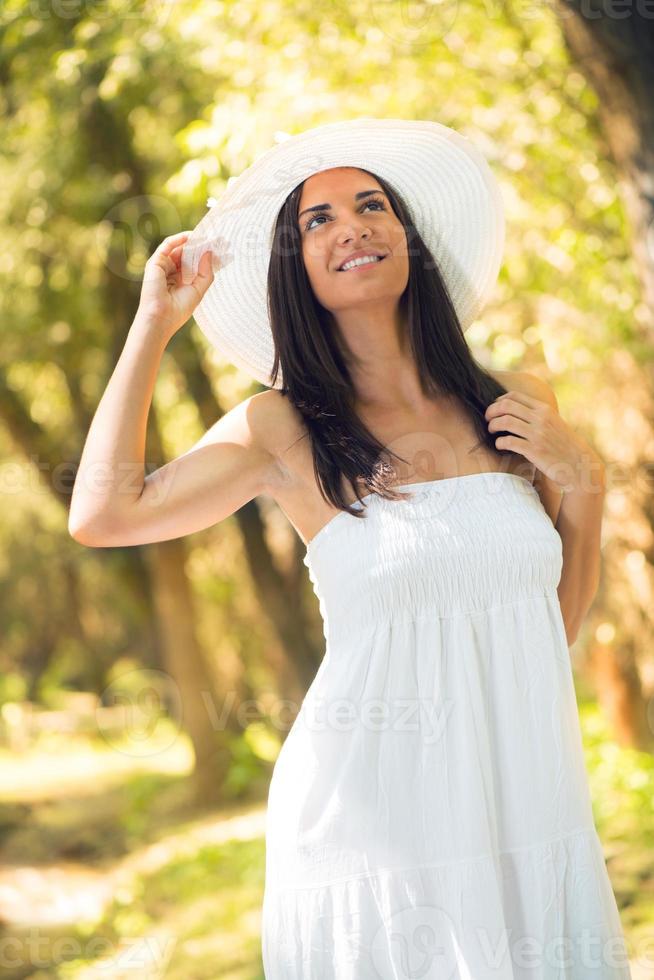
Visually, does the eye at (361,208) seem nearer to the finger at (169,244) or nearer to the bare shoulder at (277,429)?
the finger at (169,244)

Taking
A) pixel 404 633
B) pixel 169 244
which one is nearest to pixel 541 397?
pixel 404 633

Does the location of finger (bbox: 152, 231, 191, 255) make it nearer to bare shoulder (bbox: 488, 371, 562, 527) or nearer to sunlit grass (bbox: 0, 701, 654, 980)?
bare shoulder (bbox: 488, 371, 562, 527)

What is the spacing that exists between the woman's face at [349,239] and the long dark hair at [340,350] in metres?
0.04

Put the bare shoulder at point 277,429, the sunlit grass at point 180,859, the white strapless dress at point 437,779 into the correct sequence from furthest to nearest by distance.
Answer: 1. the sunlit grass at point 180,859
2. the bare shoulder at point 277,429
3. the white strapless dress at point 437,779

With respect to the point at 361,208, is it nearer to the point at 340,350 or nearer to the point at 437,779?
the point at 340,350

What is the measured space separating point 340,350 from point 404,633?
2.26 ft

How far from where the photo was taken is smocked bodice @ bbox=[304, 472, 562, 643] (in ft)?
7.29

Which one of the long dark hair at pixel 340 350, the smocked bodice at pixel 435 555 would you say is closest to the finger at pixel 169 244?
the long dark hair at pixel 340 350

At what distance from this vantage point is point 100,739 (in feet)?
53.9

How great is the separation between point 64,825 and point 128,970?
546 cm

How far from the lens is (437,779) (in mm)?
2188

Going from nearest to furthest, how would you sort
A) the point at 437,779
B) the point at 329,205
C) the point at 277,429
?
the point at 437,779, the point at 277,429, the point at 329,205

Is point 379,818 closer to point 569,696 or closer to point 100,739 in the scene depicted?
point 569,696

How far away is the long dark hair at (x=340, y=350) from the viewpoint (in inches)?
94.5
